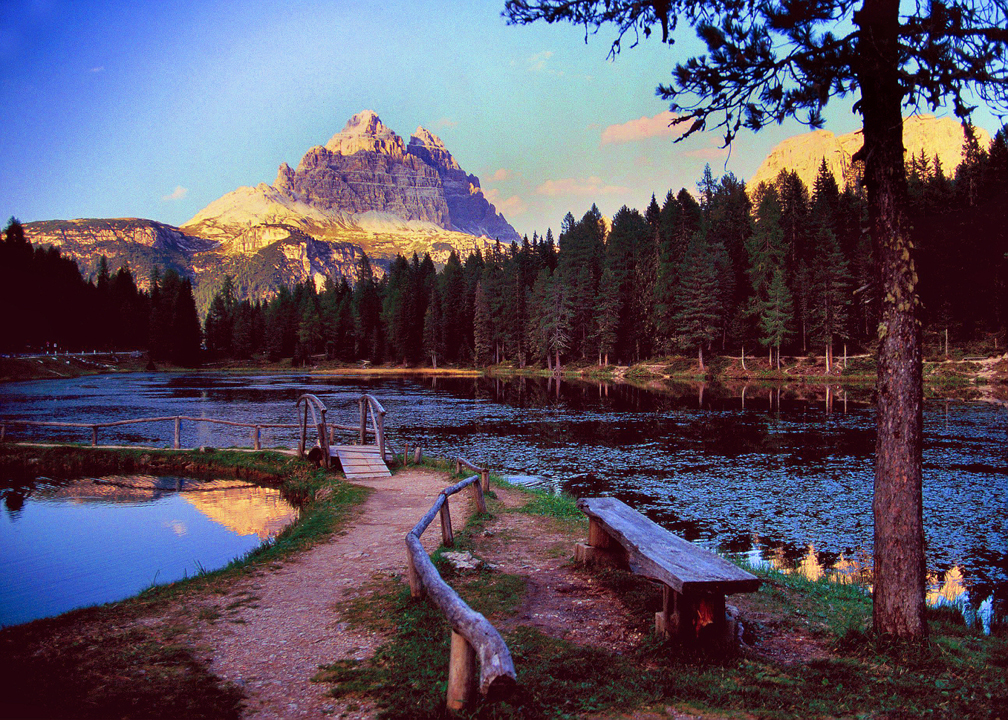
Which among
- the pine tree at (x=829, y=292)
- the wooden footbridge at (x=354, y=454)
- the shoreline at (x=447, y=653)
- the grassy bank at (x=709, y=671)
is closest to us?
the grassy bank at (x=709, y=671)

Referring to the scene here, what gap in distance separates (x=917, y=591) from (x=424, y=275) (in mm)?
128489

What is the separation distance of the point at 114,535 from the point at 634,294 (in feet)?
256

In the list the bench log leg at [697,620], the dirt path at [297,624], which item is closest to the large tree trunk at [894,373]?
the bench log leg at [697,620]

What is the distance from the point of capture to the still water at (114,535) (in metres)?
10.9

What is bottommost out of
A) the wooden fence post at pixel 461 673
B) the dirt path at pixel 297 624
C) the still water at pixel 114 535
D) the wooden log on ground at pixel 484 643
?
the still water at pixel 114 535

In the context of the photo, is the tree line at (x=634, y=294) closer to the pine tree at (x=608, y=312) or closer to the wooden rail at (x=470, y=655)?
the pine tree at (x=608, y=312)

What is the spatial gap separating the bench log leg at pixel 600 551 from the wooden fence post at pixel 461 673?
4983 millimetres

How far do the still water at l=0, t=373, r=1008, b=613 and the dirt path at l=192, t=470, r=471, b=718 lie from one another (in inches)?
310

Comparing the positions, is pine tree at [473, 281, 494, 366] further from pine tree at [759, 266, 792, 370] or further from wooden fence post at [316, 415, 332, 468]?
wooden fence post at [316, 415, 332, 468]

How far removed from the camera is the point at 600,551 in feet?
30.7

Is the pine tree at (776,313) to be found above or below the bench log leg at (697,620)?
above

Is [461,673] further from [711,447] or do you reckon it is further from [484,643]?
[711,447]

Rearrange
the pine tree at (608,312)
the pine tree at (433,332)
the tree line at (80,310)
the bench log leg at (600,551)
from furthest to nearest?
1. the pine tree at (433,332)
2. the tree line at (80,310)
3. the pine tree at (608,312)
4. the bench log leg at (600,551)

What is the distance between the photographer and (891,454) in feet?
20.3
